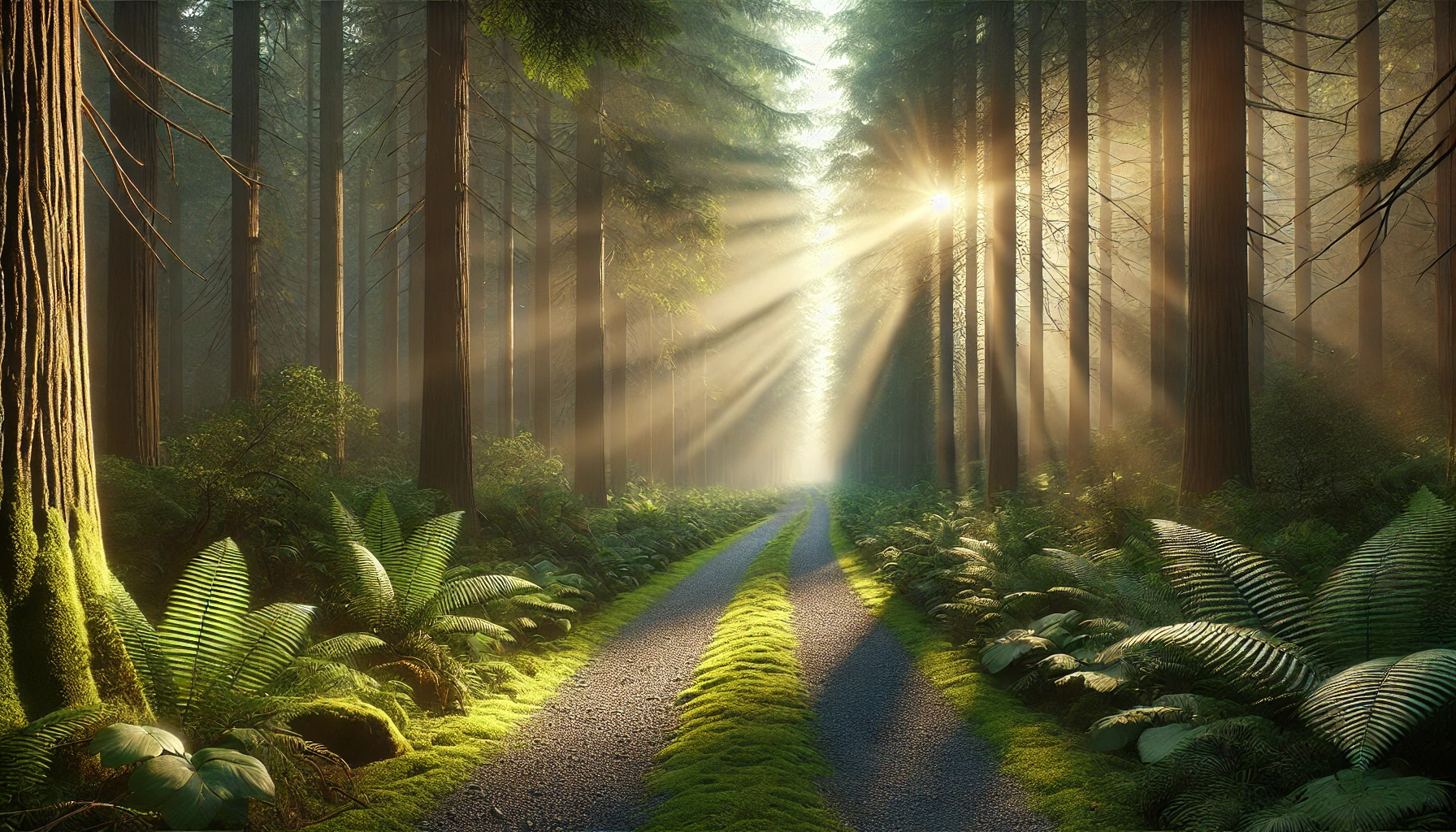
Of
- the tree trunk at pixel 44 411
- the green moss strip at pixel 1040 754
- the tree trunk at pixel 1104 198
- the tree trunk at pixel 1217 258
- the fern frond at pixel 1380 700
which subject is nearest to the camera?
the fern frond at pixel 1380 700

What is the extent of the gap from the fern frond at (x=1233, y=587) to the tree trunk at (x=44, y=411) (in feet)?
19.1

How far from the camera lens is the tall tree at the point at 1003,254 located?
13461 millimetres

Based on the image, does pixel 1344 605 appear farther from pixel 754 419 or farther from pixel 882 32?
pixel 754 419

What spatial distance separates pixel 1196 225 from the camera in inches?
341

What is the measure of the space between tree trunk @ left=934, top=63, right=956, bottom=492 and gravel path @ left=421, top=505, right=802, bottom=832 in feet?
43.2

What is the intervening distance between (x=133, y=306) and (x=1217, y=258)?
1300 centimetres

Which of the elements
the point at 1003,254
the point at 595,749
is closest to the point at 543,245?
the point at 1003,254

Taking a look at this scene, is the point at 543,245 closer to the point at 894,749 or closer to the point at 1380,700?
the point at 894,749

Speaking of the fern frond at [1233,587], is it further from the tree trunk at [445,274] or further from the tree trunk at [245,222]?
the tree trunk at [245,222]

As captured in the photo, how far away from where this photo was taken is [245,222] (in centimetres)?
1255

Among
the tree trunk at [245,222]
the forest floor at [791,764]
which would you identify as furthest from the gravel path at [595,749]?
the tree trunk at [245,222]

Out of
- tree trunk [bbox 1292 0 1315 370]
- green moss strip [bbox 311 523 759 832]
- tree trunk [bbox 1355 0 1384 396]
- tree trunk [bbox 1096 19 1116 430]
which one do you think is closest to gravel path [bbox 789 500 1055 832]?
green moss strip [bbox 311 523 759 832]

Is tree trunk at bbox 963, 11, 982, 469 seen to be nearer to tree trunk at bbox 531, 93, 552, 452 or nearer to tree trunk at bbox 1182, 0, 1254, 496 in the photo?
tree trunk at bbox 1182, 0, 1254, 496

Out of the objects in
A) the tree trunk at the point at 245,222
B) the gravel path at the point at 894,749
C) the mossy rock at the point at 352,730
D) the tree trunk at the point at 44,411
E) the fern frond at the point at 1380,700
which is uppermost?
the tree trunk at the point at 245,222
